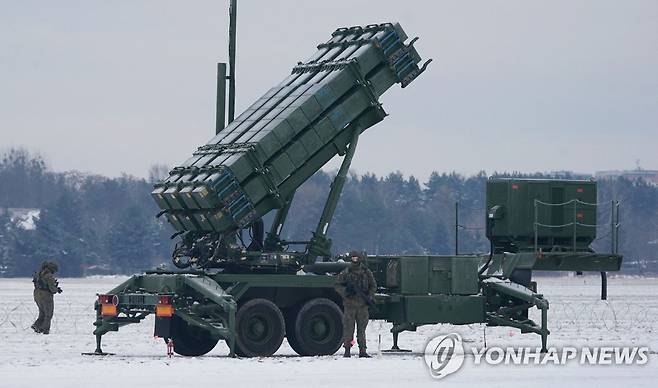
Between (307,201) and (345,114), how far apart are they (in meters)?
91.5

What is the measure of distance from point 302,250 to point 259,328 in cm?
200

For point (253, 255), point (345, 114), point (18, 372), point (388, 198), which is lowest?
point (18, 372)

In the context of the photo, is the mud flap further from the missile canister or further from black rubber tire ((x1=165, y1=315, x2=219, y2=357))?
the missile canister

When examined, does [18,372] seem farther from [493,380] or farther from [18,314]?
[18,314]

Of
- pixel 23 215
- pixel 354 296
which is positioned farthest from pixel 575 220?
pixel 23 215

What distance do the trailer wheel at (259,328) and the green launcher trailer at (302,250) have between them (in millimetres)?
21

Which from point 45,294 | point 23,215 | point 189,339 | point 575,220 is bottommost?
point 189,339

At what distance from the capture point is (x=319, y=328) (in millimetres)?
28109

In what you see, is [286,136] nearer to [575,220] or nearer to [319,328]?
[319,328]

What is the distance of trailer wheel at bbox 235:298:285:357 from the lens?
89.0 ft

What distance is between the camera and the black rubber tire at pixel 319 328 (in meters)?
27.8

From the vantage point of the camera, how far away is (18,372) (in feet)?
74.5

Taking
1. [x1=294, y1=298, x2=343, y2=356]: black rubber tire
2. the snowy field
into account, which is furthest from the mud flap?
[x1=294, y1=298, x2=343, y2=356]: black rubber tire

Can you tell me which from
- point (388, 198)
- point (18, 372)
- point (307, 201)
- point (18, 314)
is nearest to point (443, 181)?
point (388, 198)
